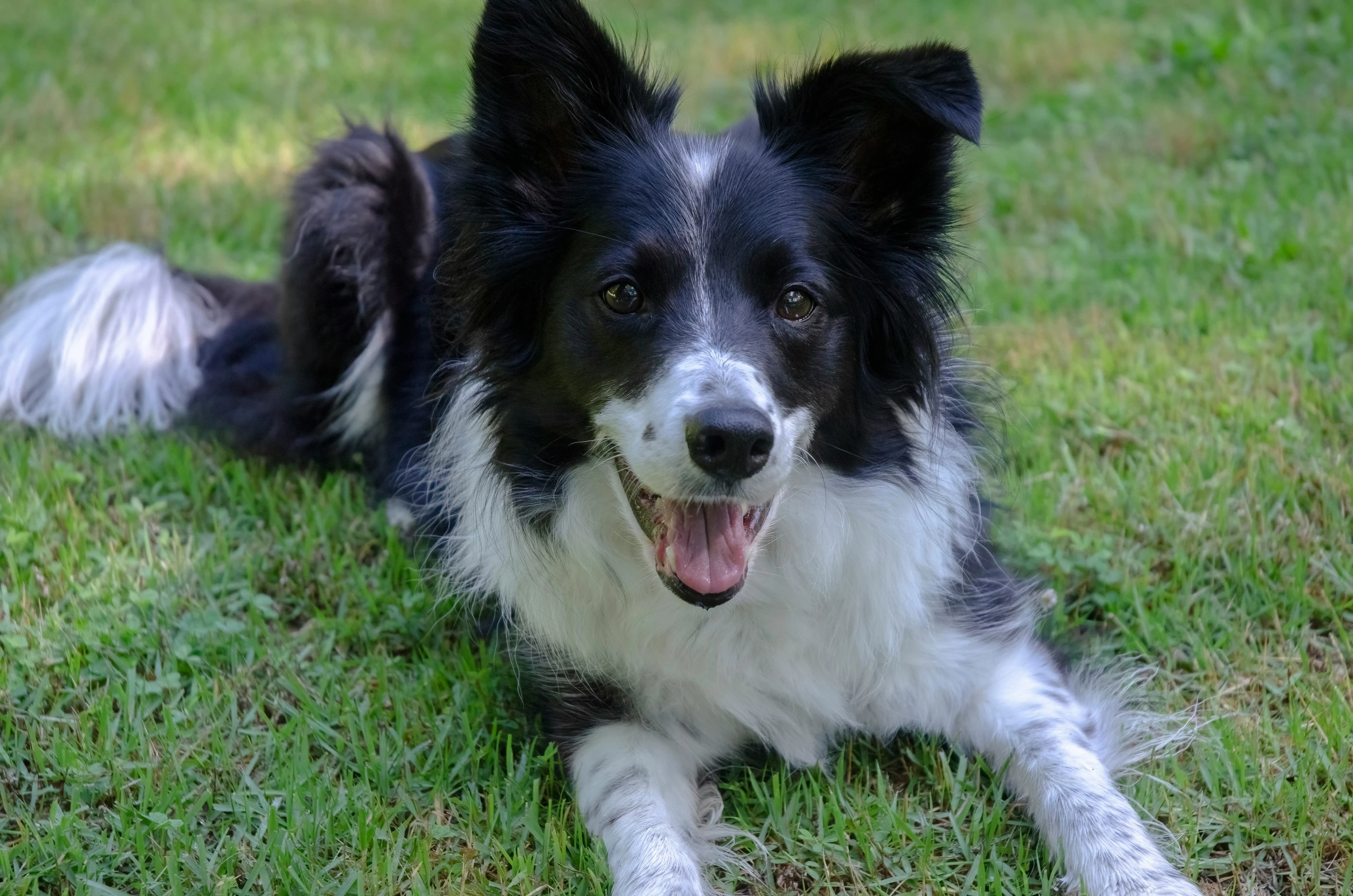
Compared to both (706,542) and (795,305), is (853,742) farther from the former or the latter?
(795,305)

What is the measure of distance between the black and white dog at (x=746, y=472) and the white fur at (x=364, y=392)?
3.33 feet

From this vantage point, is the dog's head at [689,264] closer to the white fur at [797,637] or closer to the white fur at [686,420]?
the white fur at [686,420]

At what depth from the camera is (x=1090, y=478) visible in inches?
162

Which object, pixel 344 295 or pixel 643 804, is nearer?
pixel 643 804

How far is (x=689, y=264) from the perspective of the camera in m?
2.85

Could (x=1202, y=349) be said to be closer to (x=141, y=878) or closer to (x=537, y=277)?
(x=537, y=277)

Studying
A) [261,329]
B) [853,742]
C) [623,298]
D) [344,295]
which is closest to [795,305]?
[623,298]

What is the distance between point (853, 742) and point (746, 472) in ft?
3.13

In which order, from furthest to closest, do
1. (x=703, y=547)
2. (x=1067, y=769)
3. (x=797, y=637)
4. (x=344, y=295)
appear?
(x=344, y=295) → (x=797, y=637) → (x=1067, y=769) → (x=703, y=547)

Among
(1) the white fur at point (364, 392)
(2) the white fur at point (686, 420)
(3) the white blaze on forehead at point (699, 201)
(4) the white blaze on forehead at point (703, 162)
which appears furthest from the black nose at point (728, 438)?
(1) the white fur at point (364, 392)

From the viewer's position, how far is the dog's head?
2.78 metres

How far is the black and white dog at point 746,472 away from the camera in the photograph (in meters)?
2.79

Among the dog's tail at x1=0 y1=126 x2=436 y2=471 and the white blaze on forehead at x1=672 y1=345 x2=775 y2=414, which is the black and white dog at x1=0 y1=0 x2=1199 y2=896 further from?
the dog's tail at x1=0 y1=126 x2=436 y2=471

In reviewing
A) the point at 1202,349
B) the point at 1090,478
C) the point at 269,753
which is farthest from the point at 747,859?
the point at 1202,349
